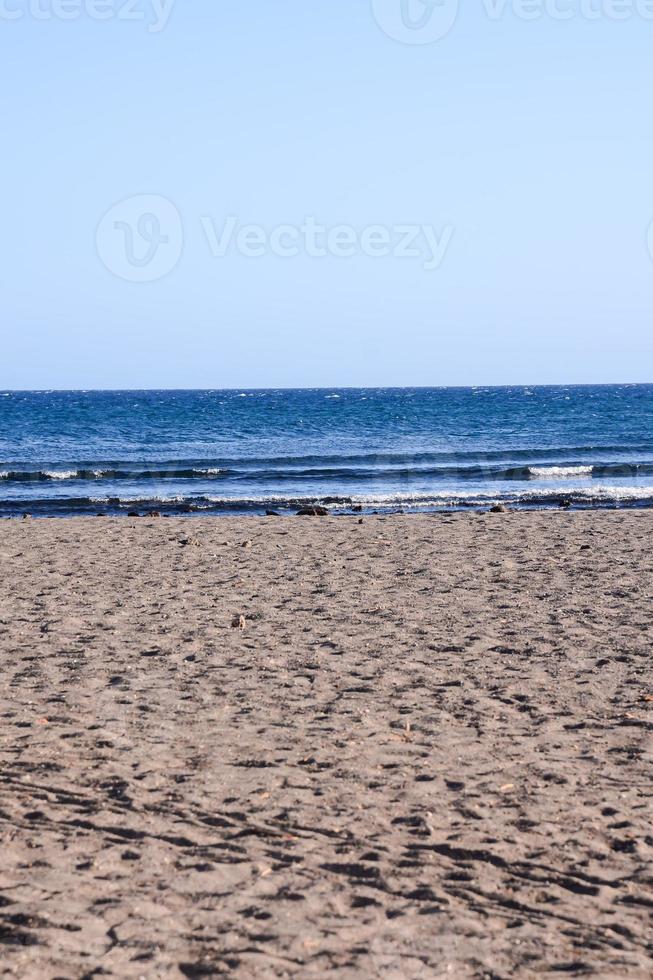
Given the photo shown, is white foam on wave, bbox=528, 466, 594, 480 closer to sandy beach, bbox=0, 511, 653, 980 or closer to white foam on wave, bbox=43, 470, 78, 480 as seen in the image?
white foam on wave, bbox=43, 470, 78, 480

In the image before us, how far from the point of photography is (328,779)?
6.26 meters

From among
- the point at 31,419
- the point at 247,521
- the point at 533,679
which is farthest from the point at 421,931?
the point at 31,419

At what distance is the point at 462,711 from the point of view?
7.47 meters

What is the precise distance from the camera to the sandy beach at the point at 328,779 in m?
4.48

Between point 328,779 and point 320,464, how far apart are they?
1201 inches

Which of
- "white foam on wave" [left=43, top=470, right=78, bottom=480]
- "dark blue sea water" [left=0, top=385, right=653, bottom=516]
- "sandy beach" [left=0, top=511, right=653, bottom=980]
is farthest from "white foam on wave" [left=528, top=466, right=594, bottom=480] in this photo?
"sandy beach" [left=0, top=511, right=653, bottom=980]

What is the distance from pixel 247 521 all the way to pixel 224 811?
1448cm

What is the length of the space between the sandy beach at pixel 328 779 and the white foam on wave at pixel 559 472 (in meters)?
20.8

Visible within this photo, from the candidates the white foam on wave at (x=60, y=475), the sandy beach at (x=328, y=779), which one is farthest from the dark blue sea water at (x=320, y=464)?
the sandy beach at (x=328, y=779)

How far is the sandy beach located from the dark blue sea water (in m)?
13.9

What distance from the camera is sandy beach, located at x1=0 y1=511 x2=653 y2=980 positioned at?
4480mm

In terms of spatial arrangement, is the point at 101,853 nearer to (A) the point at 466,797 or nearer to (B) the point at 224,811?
(B) the point at 224,811

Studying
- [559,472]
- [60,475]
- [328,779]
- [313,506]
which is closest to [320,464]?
[559,472]

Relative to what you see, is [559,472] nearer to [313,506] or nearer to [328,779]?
[313,506]
